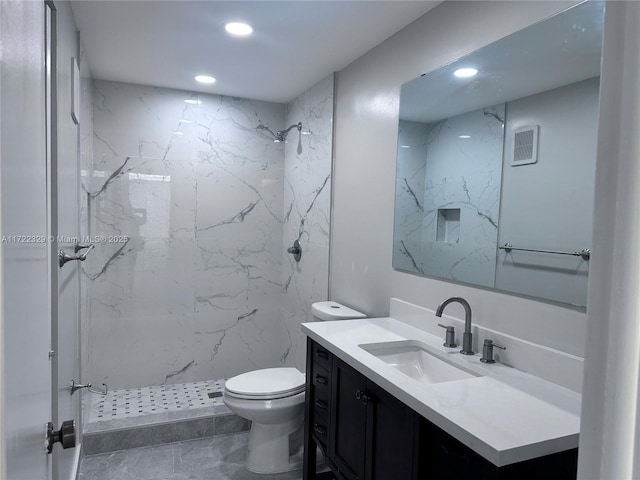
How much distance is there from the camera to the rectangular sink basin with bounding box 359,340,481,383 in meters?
1.89

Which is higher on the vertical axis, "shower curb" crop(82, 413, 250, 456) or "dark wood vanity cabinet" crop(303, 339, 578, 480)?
"dark wood vanity cabinet" crop(303, 339, 578, 480)

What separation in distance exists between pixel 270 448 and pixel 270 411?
314mm

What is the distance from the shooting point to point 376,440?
1.71 metres

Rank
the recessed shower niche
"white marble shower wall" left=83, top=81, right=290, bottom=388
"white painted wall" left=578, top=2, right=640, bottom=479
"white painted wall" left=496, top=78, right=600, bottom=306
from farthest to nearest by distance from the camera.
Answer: "white marble shower wall" left=83, top=81, right=290, bottom=388
the recessed shower niche
"white painted wall" left=496, top=78, right=600, bottom=306
"white painted wall" left=578, top=2, right=640, bottom=479

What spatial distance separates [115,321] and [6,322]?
3208mm

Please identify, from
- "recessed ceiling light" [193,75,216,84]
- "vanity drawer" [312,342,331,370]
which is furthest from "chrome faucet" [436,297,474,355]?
"recessed ceiling light" [193,75,216,84]

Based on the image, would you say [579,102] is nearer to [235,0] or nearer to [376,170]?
[376,170]

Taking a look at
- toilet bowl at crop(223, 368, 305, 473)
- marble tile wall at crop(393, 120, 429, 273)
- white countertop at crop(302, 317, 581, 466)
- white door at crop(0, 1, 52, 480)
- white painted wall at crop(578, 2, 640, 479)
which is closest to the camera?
white painted wall at crop(578, 2, 640, 479)

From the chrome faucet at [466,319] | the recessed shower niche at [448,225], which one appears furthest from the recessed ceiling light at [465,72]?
the chrome faucet at [466,319]

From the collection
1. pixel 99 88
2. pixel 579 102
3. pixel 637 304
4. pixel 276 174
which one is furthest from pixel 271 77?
pixel 637 304

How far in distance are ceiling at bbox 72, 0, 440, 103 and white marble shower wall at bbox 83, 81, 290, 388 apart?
0.38 m

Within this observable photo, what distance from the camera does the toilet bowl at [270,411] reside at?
254cm

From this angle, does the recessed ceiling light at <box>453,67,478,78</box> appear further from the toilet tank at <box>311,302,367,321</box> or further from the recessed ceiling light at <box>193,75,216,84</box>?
the recessed ceiling light at <box>193,75,216,84</box>

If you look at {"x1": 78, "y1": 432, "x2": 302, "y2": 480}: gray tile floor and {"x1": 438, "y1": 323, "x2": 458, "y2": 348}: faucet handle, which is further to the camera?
{"x1": 78, "y1": 432, "x2": 302, "y2": 480}: gray tile floor
